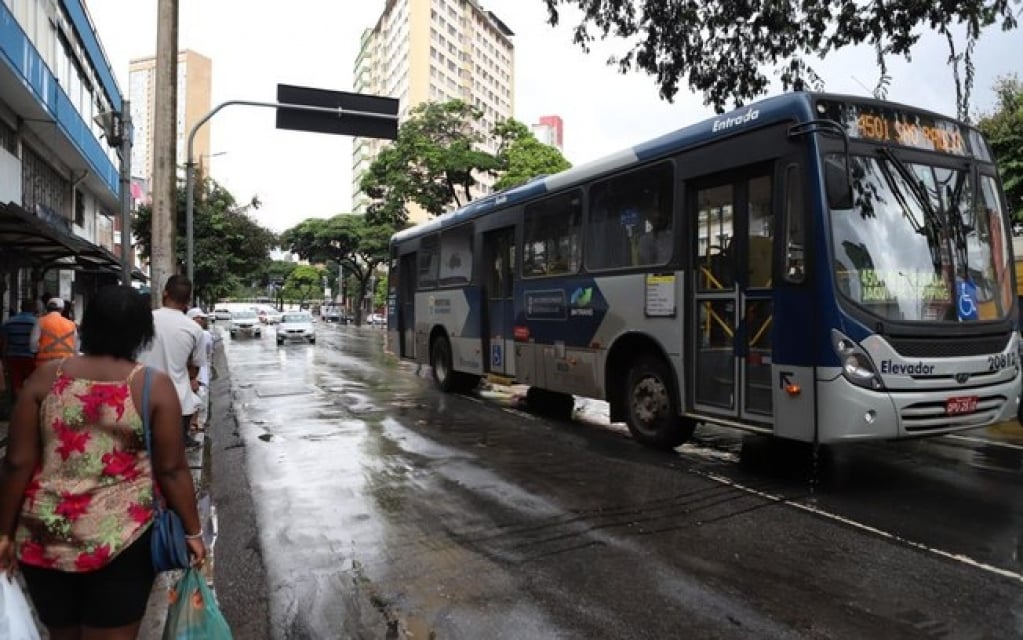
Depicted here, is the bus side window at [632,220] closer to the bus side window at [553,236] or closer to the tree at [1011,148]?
the bus side window at [553,236]

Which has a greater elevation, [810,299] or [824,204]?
[824,204]

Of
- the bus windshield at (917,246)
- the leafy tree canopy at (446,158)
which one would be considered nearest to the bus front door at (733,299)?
the bus windshield at (917,246)

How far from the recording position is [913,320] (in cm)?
592

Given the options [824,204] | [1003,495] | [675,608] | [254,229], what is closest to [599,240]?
[824,204]

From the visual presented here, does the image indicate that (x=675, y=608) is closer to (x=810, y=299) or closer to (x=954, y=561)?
(x=954, y=561)

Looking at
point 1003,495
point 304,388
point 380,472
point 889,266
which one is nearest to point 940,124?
point 889,266

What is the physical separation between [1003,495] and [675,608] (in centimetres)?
389

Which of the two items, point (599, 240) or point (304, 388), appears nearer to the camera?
point (599, 240)

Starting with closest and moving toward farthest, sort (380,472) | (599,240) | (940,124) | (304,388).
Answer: (940,124), (380,472), (599,240), (304,388)

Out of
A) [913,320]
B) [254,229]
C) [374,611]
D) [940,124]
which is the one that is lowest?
[374,611]

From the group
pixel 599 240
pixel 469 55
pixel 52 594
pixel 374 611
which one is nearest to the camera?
pixel 52 594

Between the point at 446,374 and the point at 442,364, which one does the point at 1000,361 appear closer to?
the point at 446,374

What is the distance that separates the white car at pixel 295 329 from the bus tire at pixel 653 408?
24310mm

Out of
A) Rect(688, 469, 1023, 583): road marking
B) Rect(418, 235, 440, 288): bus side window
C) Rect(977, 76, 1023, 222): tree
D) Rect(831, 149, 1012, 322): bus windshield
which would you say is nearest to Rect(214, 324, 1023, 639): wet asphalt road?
Rect(688, 469, 1023, 583): road marking
